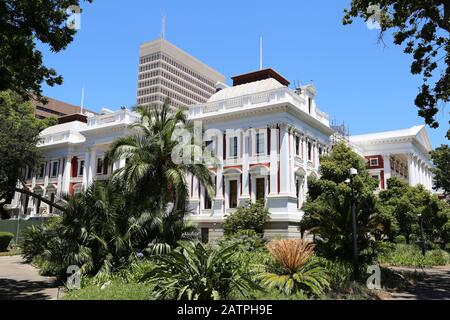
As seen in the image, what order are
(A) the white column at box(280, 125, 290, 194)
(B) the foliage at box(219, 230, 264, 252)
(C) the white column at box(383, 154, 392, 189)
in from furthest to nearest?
(C) the white column at box(383, 154, 392, 189) → (A) the white column at box(280, 125, 290, 194) → (B) the foliage at box(219, 230, 264, 252)

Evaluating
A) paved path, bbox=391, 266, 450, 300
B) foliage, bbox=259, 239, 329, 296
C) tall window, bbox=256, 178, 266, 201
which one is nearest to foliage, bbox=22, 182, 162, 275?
foliage, bbox=259, 239, 329, 296

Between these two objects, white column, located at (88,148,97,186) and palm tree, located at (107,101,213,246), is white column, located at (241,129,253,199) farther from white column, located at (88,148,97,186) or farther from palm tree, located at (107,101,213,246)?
white column, located at (88,148,97,186)


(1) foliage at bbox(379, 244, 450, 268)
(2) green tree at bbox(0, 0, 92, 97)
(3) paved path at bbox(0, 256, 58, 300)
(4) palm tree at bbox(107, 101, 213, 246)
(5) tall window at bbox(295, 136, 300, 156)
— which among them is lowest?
(3) paved path at bbox(0, 256, 58, 300)

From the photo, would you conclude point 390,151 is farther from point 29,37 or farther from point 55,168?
point 29,37

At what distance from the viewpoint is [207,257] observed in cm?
1037

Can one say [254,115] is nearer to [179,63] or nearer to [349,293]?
[349,293]

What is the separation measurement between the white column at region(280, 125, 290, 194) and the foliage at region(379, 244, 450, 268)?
347 inches

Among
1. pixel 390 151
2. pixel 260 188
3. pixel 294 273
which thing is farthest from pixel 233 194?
pixel 390 151

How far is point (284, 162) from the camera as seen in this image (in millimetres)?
32375

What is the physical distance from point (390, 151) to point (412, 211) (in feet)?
57.8

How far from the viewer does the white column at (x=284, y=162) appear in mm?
31891

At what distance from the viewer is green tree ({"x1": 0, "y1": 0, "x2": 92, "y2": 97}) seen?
12.3 metres

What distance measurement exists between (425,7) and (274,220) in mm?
19483

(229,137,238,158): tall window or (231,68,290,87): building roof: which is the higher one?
(231,68,290,87): building roof
